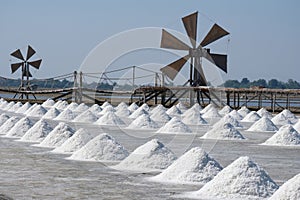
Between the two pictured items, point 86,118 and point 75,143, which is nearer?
point 75,143

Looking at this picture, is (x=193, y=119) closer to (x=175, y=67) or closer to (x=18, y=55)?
(x=175, y=67)

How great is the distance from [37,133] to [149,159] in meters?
4.12

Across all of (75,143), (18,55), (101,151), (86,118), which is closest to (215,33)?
(86,118)

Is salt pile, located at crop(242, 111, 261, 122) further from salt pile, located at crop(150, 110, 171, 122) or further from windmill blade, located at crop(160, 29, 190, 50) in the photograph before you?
windmill blade, located at crop(160, 29, 190, 50)

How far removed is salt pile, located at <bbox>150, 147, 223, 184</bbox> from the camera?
263 inches

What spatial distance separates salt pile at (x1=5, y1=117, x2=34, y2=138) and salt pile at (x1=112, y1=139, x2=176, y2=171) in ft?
15.5

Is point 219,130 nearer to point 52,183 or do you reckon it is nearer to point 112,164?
point 112,164

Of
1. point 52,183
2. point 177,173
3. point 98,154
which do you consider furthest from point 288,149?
point 52,183

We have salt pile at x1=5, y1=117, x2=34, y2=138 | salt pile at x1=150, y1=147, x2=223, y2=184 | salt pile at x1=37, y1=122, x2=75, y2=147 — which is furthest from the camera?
salt pile at x1=5, y1=117, x2=34, y2=138

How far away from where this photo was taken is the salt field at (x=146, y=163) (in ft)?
19.4

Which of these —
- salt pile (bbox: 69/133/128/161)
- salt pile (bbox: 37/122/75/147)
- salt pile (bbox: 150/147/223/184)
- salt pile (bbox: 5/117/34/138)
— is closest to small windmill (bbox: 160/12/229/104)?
salt pile (bbox: 5/117/34/138)

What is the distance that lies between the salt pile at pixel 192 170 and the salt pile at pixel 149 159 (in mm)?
686

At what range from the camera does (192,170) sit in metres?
6.77

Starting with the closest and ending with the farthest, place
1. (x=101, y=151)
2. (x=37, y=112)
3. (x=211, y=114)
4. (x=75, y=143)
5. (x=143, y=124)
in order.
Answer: (x=101, y=151)
(x=75, y=143)
(x=143, y=124)
(x=211, y=114)
(x=37, y=112)
